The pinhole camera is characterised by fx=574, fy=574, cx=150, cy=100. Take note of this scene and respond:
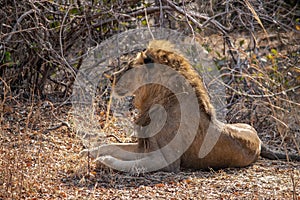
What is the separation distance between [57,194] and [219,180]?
147 centimetres

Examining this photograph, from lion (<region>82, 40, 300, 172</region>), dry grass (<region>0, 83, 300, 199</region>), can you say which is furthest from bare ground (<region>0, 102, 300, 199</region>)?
lion (<region>82, 40, 300, 172</region>)

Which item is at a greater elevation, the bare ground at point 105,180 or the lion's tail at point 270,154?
the bare ground at point 105,180

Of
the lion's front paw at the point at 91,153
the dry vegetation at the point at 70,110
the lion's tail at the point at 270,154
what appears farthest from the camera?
the lion's tail at the point at 270,154

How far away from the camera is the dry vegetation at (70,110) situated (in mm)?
4387

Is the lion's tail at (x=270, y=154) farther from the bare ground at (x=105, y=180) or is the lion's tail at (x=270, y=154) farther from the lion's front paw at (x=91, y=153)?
the lion's front paw at (x=91, y=153)

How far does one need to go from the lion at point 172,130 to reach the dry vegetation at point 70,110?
152 millimetres

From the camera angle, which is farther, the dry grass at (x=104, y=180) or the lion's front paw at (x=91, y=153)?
the lion's front paw at (x=91, y=153)

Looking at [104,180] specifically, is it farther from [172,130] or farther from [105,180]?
[172,130]

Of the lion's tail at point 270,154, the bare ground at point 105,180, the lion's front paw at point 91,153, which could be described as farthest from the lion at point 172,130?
the lion's tail at point 270,154

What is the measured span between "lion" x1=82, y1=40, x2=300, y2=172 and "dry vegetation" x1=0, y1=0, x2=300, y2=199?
15 cm

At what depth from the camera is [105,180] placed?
15.5 feet

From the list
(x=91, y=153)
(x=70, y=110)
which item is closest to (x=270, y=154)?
(x=91, y=153)

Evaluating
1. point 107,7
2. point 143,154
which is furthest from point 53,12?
point 143,154

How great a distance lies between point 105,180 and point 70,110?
6.64 feet
